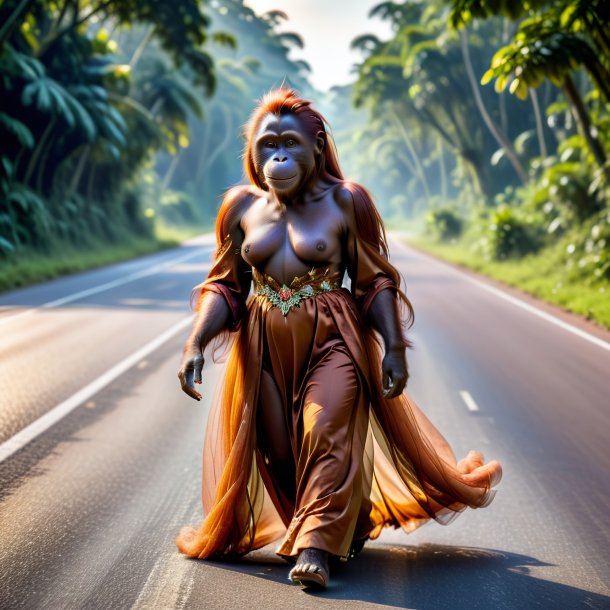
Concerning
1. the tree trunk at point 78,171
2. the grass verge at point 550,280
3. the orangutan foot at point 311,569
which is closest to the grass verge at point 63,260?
the tree trunk at point 78,171

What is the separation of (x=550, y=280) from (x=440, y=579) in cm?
1668

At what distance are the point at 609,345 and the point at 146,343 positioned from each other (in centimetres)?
515

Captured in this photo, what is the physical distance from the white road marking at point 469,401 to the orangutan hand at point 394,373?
13.0 ft

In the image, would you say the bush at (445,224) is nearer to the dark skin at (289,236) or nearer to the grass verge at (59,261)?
the grass verge at (59,261)

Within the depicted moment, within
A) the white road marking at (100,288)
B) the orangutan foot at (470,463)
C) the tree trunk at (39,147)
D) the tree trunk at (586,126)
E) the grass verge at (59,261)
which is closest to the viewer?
the orangutan foot at (470,463)

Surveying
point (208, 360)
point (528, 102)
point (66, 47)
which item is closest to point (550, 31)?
point (208, 360)

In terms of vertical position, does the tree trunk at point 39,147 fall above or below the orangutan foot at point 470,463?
below

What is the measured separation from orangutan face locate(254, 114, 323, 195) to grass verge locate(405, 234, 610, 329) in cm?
1018

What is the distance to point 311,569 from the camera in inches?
154

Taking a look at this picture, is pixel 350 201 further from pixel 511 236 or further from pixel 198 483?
pixel 511 236

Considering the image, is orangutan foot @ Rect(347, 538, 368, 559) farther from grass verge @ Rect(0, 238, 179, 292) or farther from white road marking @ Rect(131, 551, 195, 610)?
grass verge @ Rect(0, 238, 179, 292)

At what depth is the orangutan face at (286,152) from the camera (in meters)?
4.36

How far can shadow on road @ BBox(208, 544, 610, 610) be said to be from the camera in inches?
155

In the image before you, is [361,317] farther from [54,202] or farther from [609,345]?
[54,202]
